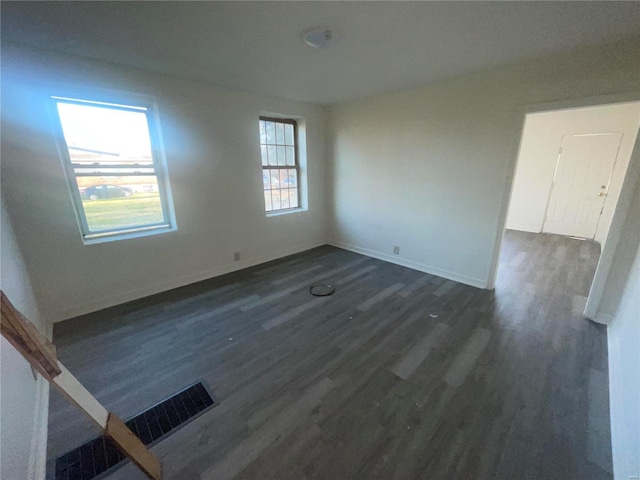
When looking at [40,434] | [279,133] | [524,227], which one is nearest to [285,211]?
[279,133]

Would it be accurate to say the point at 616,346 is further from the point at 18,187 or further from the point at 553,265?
the point at 18,187

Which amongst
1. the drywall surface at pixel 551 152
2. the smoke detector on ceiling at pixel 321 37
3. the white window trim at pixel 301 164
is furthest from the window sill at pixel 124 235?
the drywall surface at pixel 551 152

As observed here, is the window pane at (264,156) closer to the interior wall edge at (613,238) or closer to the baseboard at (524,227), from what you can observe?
the interior wall edge at (613,238)

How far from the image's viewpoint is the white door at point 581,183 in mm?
5117

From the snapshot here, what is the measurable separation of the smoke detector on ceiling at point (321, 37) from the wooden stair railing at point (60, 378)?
7.68 feet

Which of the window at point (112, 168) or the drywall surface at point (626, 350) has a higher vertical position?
the window at point (112, 168)

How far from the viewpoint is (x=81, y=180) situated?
8.96 feet

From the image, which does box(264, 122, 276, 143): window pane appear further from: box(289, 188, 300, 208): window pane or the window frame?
box(289, 188, 300, 208): window pane

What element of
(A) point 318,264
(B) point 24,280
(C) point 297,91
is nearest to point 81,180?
(B) point 24,280

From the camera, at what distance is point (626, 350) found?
6.07 ft

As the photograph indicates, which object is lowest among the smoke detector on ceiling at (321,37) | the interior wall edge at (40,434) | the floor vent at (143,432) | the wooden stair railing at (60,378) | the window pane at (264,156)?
the floor vent at (143,432)

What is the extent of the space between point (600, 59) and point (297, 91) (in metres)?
3.14

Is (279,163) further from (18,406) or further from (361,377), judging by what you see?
(18,406)

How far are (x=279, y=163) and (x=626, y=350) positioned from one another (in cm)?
440
